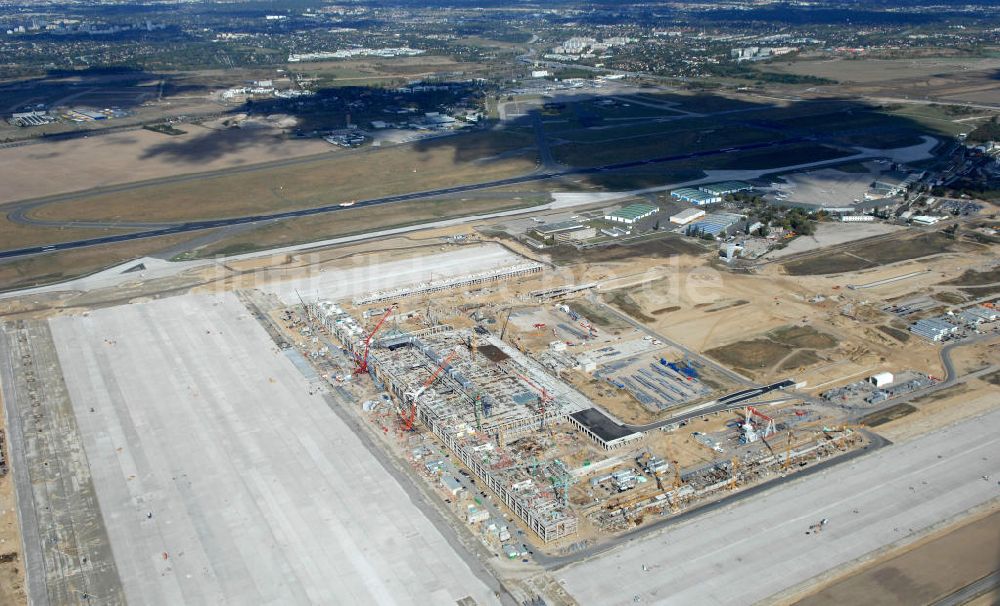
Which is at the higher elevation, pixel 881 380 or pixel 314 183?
pixel 314 183

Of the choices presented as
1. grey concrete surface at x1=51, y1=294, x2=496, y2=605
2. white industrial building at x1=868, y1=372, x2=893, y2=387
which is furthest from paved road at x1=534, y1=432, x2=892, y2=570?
white industrial building at x1=868, y1=372, x2=893, y2=387

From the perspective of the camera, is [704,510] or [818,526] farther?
[704,510]

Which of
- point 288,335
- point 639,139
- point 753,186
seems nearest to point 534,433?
point 288,335

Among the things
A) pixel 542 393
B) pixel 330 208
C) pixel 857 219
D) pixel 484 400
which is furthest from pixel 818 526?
pixel 330 208

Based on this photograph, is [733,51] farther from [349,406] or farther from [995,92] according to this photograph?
[349,406]

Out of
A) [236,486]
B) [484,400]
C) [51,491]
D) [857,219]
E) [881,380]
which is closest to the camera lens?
[51,491]

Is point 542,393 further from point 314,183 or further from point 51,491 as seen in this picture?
point 314,183
